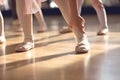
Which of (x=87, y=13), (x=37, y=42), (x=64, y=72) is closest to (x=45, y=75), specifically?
(x=64, y=72)

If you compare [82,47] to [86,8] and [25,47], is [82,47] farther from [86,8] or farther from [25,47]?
[86,8]

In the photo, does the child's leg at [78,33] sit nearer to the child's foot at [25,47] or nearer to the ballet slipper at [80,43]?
the ballet slipper at [80,43]

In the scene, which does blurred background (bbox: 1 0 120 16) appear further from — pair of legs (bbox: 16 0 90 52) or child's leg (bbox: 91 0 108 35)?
pair of legs (bbox: 16 0 90 52)

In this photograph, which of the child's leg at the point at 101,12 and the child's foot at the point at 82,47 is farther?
the child's leg at the point at 101,12

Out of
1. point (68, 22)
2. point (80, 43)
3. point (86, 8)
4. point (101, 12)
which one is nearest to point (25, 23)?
point (68, 22)

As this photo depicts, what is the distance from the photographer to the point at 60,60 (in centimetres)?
162

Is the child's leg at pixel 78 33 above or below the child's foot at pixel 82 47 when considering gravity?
above

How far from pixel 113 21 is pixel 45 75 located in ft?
5.96

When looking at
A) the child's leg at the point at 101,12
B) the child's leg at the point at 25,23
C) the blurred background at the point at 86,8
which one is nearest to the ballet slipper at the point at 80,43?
the child's leg at the point at 25,23

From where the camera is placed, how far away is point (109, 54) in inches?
67.3

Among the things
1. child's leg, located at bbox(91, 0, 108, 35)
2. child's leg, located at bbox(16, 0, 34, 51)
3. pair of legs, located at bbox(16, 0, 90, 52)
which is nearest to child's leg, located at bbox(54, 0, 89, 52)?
pair of legs, located at bbox(16, 0, 90, 52)

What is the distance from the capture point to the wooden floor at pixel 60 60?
4.43 feet

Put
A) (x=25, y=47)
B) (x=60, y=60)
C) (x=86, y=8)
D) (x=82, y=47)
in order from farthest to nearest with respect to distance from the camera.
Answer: (x=86, y=8)
(x=25, y=47)
(x=82, y=47)
(x=60, y=60)

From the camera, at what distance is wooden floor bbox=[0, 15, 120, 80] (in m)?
1.35
